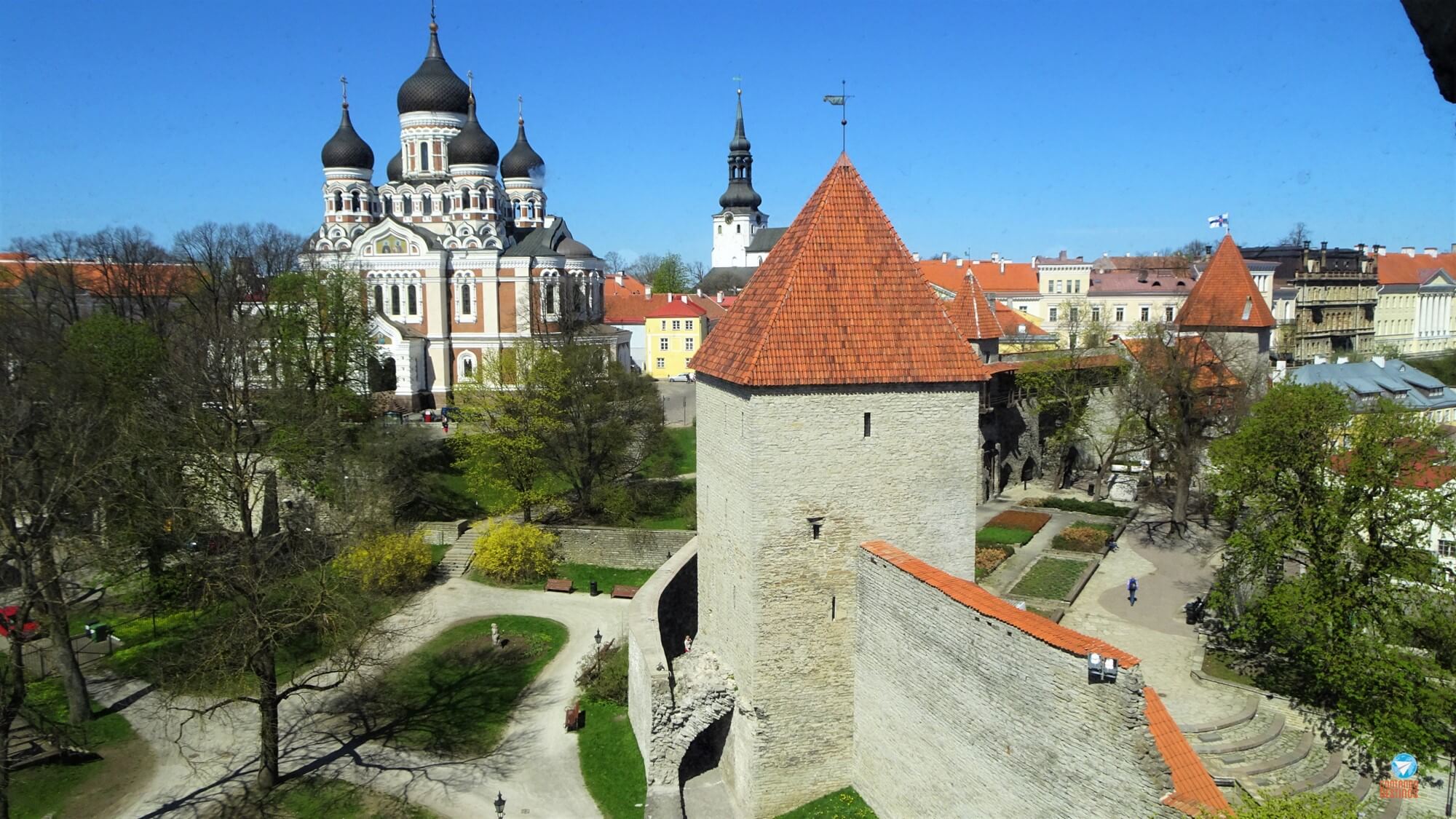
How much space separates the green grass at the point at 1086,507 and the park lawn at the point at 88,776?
26971 mm

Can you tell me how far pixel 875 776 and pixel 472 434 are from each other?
69.5ft

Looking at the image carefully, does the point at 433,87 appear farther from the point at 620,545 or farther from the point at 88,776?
the point at 88,776

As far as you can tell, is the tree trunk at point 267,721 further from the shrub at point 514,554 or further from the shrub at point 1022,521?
the shrub at point 1022,521

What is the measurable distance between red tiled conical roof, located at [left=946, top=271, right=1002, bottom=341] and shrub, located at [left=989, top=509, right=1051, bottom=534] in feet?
Answer: 21.3

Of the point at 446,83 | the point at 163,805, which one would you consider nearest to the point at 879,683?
the point at 163,805

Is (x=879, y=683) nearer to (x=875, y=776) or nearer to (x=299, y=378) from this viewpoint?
(x=875, y=776)

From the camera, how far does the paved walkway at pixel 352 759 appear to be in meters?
15.5

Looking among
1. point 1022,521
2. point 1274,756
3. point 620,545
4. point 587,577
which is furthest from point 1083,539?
point 587,577

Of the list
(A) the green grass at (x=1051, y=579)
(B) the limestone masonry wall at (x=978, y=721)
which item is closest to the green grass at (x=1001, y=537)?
(A) the green grass at (x=1051, y=579)

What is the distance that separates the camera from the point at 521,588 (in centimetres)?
2655

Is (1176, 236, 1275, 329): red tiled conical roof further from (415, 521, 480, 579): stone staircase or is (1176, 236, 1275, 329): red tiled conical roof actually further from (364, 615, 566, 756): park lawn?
(415, 521, 480, 579): stone staircase

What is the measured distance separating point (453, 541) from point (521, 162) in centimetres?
3334

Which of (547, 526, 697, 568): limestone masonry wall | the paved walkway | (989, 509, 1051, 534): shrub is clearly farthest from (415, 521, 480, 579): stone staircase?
(989, 509, 1051, 534): shrub

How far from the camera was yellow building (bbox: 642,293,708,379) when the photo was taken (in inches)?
2473
